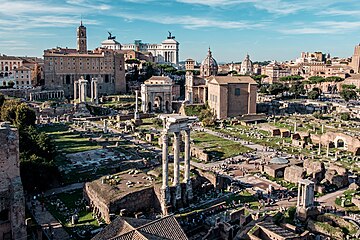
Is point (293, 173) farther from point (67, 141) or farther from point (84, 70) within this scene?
point (84, 70)

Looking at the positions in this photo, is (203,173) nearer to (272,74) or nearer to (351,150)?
(351,150)

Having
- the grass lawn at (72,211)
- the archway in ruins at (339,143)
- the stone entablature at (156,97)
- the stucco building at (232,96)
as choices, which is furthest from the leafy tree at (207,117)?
the grass lawn at (72,211)

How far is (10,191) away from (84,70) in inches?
2645

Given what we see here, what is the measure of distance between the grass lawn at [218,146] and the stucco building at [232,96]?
13764 millimetres

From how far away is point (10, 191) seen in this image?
17328mm

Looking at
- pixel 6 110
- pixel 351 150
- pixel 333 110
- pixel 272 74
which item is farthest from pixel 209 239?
pixel 272 74

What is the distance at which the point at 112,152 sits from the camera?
3744 centimetres

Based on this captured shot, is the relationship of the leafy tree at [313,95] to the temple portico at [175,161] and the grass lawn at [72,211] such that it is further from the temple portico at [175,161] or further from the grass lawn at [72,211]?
the grass lawn at [72,211]

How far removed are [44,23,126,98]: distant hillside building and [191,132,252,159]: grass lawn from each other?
42.8 m

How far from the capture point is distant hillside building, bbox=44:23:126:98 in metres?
78.0

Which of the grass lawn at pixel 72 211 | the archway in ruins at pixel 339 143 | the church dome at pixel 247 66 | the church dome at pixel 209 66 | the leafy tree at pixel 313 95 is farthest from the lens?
the church dome at pixel 247 66

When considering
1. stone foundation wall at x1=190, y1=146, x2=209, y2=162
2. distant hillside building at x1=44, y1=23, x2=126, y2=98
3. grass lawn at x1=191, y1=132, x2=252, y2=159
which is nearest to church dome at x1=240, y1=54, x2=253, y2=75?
distant hillside building at x1=44, y1=23, x2=126, y2=98

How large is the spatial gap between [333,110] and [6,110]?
53.4 m

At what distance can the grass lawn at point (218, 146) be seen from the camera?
3734 centimetres
